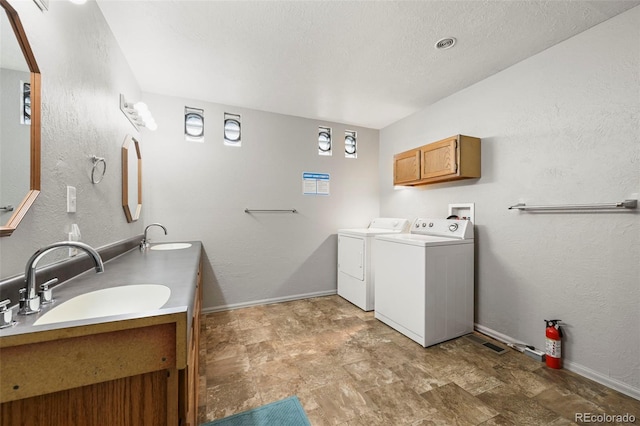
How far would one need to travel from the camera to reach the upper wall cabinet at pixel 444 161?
8.13ft

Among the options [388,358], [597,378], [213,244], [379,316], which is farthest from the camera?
[213,244]

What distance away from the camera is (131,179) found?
231cm

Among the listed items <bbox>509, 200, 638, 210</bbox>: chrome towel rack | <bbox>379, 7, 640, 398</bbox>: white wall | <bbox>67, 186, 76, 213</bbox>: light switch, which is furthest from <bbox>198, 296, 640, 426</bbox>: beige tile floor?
<bbox>67, 186, 76, 213</bbox>: light switch

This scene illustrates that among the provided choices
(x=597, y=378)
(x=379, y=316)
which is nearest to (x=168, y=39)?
(x=379, y=316)

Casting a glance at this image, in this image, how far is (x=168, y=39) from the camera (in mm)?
1985

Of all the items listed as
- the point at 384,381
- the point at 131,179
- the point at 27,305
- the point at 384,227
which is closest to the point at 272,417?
the point at 384,381

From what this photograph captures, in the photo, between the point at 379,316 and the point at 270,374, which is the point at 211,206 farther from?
the point at 379,316

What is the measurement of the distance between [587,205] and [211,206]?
3490 mm

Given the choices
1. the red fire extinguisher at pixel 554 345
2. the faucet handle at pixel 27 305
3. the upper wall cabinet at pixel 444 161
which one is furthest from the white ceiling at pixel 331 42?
the red fire extinguisher at pixel 554 345

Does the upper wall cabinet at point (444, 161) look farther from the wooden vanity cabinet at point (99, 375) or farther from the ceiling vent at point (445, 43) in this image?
the wooden vanity cabinet at point (99, 375)

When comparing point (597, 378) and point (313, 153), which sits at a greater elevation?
point (313, 153)

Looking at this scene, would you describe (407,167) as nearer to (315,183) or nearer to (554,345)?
(315,183)

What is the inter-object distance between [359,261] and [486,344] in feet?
4.82

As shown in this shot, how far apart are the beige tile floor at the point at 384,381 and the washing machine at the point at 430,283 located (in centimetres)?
14
